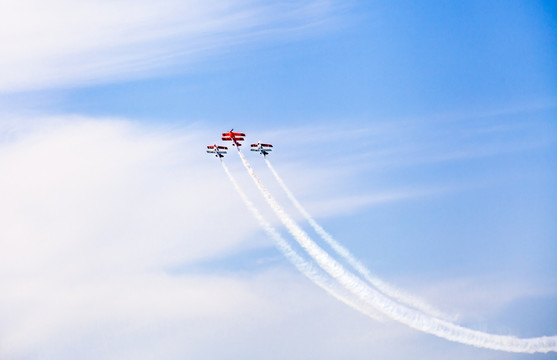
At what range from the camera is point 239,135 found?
456 ft

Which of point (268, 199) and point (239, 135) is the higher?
point (239, 135)

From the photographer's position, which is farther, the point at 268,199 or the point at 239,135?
the point at 239,135

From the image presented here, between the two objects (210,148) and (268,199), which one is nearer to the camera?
(268,199)

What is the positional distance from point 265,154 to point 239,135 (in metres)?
10.6

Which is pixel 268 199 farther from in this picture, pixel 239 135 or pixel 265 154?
pixel 239 135

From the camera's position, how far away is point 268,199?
117 metres

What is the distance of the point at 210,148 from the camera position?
13738 cm

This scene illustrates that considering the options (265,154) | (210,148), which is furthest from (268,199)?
(210,148)

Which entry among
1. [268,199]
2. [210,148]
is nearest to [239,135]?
[210,148]

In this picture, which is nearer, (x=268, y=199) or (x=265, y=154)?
(x=268, y=199)

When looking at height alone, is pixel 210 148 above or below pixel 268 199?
above

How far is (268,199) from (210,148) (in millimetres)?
25566

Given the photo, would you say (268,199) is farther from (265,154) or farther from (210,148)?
(210,148)

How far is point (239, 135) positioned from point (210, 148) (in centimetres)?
668
